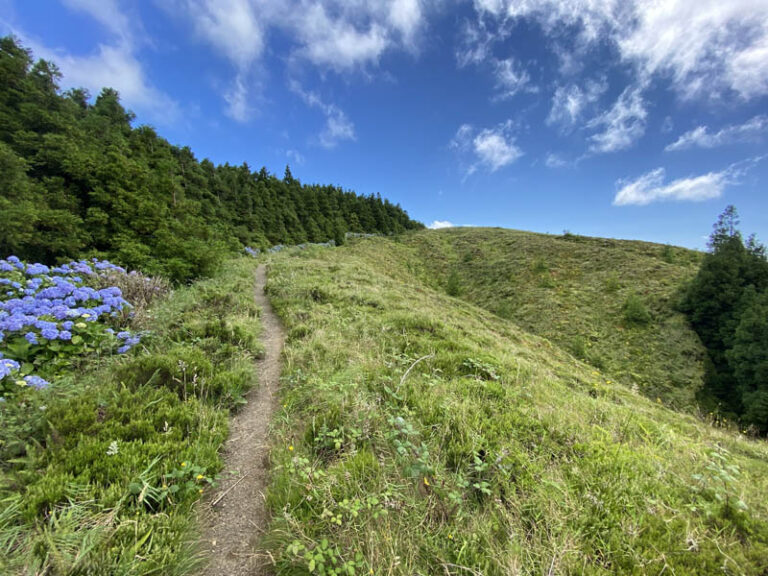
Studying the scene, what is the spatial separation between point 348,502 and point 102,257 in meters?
10.6

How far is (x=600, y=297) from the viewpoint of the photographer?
24797mm

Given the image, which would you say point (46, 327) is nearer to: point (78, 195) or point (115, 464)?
point (115, 464)

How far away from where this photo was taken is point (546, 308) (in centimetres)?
2466

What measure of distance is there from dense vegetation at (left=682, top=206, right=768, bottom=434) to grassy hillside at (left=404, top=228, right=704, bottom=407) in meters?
0.97

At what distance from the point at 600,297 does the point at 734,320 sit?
25.0 ft

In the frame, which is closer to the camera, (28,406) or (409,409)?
(28,406)

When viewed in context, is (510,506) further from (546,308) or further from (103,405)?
(546,308)

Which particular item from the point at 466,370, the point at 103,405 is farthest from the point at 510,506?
the point at 103,405

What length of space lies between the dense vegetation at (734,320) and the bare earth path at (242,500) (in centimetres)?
2315

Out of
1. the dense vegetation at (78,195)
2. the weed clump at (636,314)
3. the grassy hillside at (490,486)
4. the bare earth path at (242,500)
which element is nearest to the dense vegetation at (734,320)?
the weed clump at (636,314)

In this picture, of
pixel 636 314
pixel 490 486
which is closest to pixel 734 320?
pixel 636 314

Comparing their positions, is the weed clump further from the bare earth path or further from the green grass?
the green grass

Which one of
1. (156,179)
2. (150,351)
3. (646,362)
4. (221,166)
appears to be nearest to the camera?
(150,351)

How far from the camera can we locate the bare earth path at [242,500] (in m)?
2.06
